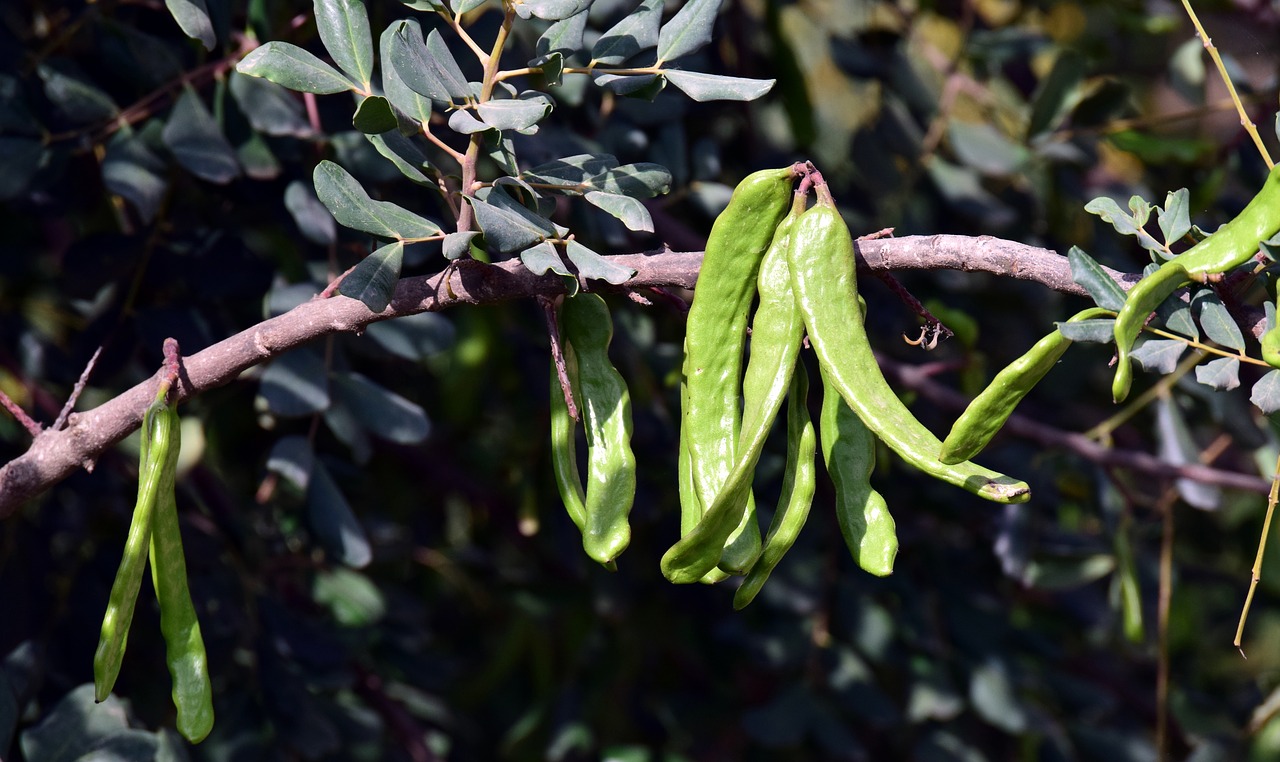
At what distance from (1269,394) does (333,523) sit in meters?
0.84

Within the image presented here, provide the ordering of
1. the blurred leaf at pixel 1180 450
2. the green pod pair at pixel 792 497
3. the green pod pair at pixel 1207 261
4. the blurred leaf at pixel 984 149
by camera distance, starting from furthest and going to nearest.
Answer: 1. the blurred leaf at pixel 984 149
2. the blurred leaf at pixel 1180 450
3. the green pod pair at pixel 792 497
4. the green pod pair at pixel 1207 261

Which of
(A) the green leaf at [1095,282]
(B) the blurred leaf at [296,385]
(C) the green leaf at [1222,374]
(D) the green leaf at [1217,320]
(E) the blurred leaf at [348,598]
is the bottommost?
(E) the blurred leaf at [348,598]

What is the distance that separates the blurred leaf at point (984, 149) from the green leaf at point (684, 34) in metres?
0.77

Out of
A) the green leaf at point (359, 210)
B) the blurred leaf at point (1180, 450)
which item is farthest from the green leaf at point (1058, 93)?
the green leaf at point (359, 210)

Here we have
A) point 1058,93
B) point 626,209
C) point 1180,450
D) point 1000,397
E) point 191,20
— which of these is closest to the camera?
point 1000,397

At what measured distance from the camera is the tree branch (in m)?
0.70

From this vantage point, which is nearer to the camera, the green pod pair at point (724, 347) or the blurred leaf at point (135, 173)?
the green pod pair at point (724, 347)

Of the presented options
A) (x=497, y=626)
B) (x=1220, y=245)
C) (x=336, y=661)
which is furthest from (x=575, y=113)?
(x=497, y=626)

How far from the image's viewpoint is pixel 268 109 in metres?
1.07

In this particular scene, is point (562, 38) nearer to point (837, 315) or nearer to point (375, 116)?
point (375, 116)

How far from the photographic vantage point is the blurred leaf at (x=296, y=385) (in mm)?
1100

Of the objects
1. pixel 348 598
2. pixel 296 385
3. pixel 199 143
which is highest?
pixel 199 143

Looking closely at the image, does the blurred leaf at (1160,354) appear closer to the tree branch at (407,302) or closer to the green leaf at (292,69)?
the tree branch at (407,302)

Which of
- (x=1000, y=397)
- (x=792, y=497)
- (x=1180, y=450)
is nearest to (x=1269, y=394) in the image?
(x=1000, y=397)
